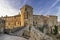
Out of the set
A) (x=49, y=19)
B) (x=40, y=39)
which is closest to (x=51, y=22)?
(x=49, y=19)

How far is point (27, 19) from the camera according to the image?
730 cm

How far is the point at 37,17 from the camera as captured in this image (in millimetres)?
9031

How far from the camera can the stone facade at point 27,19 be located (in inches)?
287

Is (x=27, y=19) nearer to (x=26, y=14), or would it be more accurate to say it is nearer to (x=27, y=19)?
(x=27, y=19)

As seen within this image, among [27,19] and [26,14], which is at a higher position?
[26,14]

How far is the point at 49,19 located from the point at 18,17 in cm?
285

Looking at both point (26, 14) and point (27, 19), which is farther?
point (26, 14)

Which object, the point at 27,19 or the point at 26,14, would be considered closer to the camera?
the point at 27,19

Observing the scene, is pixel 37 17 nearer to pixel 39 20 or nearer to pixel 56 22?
pixel 39 20

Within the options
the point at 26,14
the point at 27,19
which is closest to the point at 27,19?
the point at 27,19

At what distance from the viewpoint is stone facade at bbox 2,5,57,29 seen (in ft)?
23.9

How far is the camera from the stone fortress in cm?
727

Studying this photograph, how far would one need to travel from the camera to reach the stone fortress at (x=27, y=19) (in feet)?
23.9

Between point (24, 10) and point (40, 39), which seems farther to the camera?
point (24, 10)
